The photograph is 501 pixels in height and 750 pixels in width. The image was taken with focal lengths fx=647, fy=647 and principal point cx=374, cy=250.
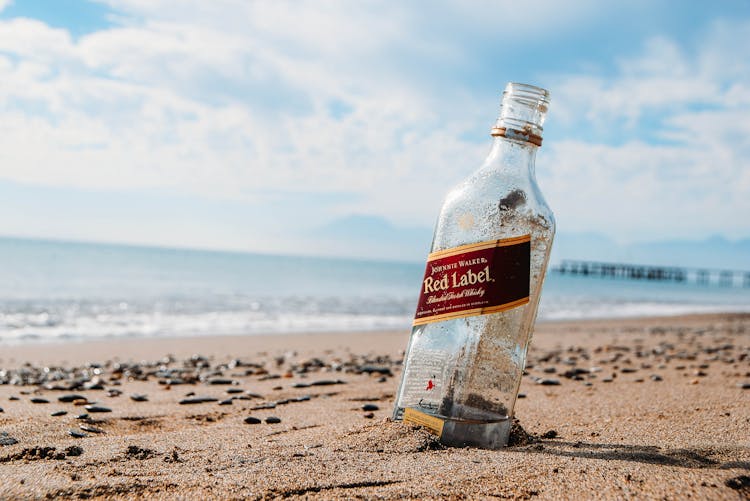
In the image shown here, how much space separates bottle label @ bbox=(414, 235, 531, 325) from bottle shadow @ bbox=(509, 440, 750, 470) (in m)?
0.56

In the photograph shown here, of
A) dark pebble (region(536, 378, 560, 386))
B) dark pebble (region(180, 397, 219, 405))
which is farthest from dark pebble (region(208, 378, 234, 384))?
dark pebble (region(536, 378, 560, 386))

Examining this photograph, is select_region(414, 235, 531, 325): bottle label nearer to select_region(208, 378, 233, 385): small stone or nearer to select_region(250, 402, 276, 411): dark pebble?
select_region(250, 402, 276, 411): dark pebble

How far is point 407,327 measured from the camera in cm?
1387

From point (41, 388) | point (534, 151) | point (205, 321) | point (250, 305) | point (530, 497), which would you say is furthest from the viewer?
point (250, 305)

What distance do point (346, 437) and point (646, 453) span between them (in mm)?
1150

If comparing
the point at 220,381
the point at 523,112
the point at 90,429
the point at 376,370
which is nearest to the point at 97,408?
the point at 90,429

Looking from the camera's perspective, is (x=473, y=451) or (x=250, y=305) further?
(x=250, y=305)

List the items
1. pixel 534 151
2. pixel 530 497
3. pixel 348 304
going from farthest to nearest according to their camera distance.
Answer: pixel 348 304 < pixel 534 151 < pixel 530 497

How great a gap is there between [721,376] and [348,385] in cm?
297

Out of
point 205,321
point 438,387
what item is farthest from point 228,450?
point 205,321

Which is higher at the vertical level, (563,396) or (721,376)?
(721,376)

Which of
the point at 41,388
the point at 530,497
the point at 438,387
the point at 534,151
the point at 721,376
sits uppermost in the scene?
the point at 534,151

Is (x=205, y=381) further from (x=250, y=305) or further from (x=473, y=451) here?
(x=250, y=305)

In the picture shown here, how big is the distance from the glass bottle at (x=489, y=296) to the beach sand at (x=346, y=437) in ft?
0.44
